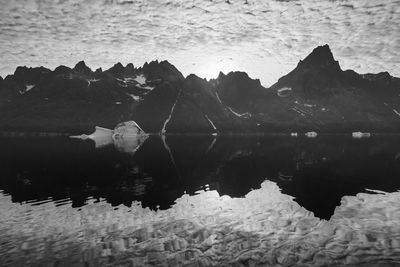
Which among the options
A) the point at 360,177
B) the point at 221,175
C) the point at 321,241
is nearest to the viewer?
the point at 321,241

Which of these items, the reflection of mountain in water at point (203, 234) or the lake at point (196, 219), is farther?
the lake at point (196, 219)

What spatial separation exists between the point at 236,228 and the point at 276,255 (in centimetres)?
678

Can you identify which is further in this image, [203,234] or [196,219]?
[196,219]

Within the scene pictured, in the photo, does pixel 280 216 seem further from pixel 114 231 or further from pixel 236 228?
pixel 114 231

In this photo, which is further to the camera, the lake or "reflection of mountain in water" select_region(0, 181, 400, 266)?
the lake

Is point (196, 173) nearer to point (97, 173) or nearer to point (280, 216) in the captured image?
point (97, 173)

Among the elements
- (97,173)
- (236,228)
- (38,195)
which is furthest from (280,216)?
(97,173)

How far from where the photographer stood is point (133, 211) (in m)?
35.0

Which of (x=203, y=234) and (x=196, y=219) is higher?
(x=196, y=219)

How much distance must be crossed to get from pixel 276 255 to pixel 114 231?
46.8 ft

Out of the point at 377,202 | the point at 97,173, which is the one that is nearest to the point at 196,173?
the point at 97,173

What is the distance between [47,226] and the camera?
30.0 m

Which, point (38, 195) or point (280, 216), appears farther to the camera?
point (38, 195)

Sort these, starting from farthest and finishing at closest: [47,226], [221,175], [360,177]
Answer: [221,175] → [360,177] → [47,226]
